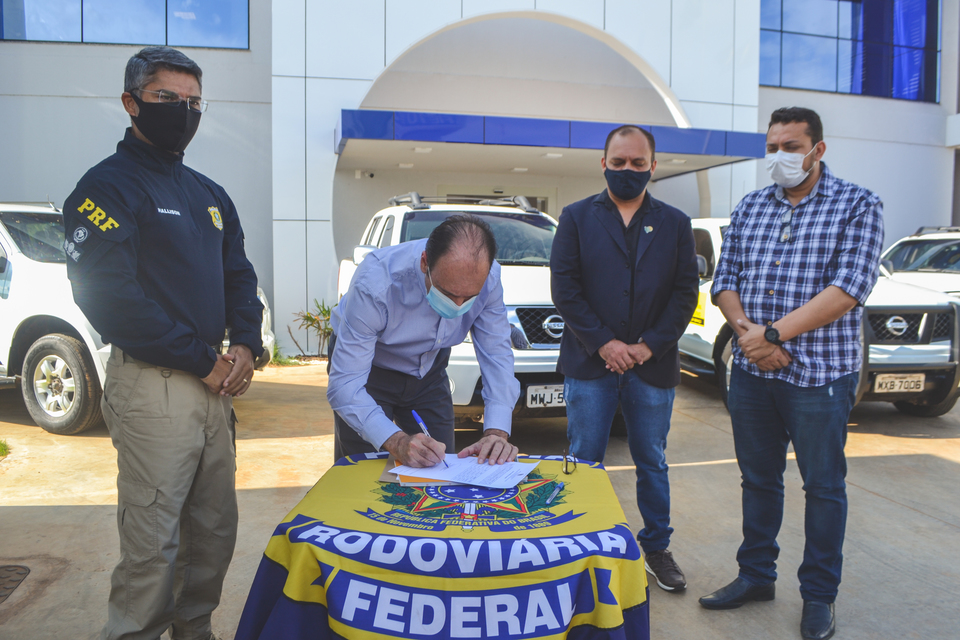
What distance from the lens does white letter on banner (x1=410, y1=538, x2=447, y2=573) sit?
1538 millimetres

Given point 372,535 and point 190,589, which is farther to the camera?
point 190,589

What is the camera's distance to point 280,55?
1000cm

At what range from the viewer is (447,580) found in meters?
1.53

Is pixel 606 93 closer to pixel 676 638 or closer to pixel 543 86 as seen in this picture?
pixel 543 86

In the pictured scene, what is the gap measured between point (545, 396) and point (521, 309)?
68 cm

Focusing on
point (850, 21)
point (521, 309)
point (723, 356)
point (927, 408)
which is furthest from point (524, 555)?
point (850, 21)

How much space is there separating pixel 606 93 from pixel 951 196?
9450 millimetres

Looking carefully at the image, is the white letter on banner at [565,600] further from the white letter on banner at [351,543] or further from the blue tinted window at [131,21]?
the blue tinted window at [131,21]

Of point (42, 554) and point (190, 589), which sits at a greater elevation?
point (190, 589)

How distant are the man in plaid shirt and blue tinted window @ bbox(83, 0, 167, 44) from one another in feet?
38.8

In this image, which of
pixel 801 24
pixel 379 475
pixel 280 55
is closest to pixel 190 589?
pixel 379 475

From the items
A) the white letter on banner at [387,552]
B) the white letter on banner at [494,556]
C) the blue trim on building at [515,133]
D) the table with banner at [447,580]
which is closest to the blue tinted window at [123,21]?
the blue trim on building at [515,133]

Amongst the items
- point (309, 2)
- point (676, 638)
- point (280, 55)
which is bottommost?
point (676, 638)

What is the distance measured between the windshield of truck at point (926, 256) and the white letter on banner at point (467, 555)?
8135 mm
